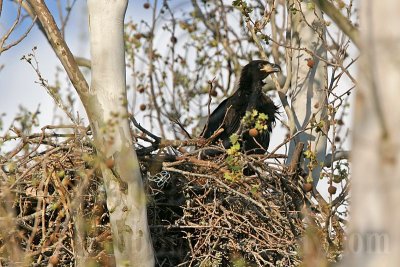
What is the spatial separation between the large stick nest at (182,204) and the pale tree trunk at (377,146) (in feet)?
11.8

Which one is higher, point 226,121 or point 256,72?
A: point 256,72

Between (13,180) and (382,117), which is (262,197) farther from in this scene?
(382,117)

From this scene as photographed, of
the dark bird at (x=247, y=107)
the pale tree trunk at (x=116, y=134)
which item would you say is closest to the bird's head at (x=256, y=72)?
the dark bird at (x=247, y=107)

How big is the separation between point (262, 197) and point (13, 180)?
1844 mm

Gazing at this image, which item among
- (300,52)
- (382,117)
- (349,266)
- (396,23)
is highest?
(300,52)

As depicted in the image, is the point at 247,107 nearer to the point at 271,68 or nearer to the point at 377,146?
the point at 271,68

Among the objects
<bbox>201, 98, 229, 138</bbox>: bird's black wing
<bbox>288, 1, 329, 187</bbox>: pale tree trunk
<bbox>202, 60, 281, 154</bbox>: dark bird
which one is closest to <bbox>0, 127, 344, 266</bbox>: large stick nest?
<bbox>288, 1, 329, 187</bbox>: pale tree trunk

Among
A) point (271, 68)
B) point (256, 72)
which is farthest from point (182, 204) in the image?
point (256, 72)

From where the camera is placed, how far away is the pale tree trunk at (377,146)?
2576 mm

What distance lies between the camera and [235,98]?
9758 mm

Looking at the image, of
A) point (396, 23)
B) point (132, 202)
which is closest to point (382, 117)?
point (396, 23)

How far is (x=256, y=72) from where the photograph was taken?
10.0 m

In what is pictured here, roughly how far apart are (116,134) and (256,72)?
4863 millimetres

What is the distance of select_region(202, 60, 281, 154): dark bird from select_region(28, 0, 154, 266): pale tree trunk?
357cm
